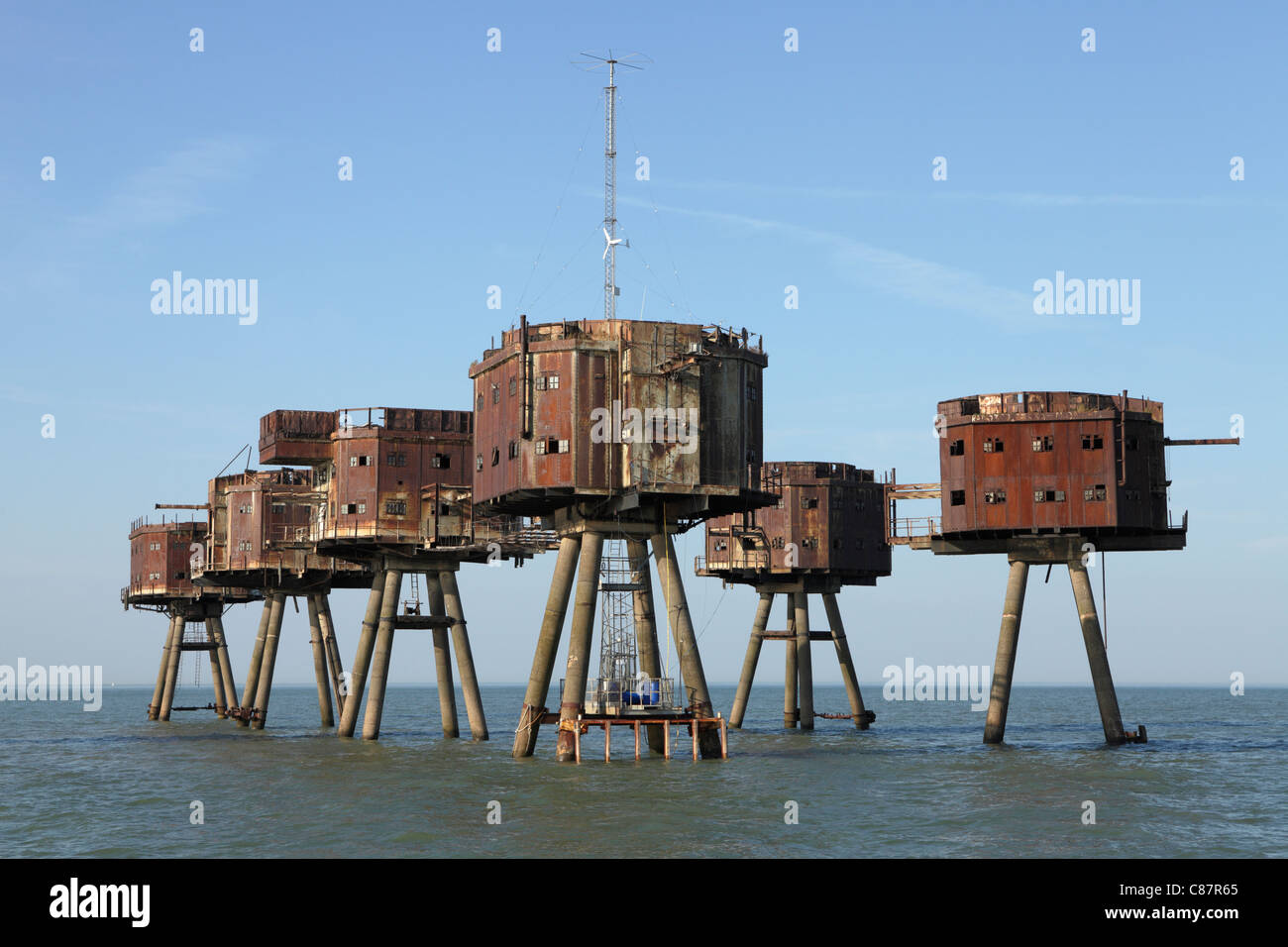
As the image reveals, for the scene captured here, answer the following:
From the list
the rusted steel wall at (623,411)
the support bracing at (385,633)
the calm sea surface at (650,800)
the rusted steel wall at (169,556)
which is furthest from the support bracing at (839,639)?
the rusted steel wall at (169,556)

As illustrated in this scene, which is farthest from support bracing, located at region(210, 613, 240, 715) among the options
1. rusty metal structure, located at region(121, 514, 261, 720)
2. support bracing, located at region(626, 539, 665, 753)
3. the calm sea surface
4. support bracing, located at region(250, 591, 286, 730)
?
support bracing, located at region(626, 539, 665, 753)

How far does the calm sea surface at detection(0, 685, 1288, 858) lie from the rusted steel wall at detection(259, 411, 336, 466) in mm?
14078

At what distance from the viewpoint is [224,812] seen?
45.7m

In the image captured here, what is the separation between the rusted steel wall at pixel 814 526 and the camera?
81812 mm

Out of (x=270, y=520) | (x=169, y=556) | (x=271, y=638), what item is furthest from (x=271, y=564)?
(x=169, y=556)

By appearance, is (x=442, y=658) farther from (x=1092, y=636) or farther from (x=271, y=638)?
(x=1092, y=636)

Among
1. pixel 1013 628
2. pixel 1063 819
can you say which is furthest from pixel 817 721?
pixel 1063 819

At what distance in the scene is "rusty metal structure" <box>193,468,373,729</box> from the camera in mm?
81688

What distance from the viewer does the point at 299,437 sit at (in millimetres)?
73812

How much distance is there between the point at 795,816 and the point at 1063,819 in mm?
7368

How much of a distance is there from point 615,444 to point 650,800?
13734mm

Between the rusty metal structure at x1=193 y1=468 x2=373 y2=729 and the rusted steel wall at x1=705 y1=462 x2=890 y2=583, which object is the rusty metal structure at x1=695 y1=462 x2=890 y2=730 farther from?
the rusty metal structure at x1=193 y1=468 x2=373 y2=729

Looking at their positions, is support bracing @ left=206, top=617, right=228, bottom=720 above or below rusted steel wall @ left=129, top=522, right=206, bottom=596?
below
